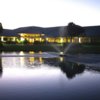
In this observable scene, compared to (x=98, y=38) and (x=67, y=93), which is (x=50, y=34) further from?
(x=67, y=93)

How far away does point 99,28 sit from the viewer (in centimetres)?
7131

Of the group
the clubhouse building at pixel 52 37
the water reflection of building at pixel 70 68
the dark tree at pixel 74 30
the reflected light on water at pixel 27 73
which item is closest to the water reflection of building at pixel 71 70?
the water reflection of building at pixel 70 68

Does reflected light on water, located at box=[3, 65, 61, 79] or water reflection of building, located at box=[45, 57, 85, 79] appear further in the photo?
water reflection of building, located at box=[45, 57, 85, 79]

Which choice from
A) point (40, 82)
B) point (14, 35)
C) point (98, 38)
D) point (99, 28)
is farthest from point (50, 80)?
point (14, 35)

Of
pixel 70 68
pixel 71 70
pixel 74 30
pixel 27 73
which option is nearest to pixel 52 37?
pixel 74 30

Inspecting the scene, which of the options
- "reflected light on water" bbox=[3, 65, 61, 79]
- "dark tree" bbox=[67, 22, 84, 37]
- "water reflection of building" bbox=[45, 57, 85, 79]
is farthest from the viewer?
"dark tree" bbox=[67, 22, 84, 37]

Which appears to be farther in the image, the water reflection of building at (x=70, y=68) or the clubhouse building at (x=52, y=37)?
the clubhouse building at (x=52, y=37)

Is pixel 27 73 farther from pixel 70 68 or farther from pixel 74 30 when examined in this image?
pixel 74 30

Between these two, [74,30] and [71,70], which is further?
[74,30]

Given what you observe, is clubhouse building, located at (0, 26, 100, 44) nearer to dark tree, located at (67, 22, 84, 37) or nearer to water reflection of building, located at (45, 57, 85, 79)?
dark tree, located at (67, 22, 84, 37)

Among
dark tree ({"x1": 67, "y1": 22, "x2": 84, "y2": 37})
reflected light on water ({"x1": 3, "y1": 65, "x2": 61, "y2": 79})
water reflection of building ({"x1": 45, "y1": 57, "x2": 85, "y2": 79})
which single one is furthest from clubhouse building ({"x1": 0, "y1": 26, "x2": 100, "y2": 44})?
reflected light on water ({"x1": 3, "y1": 65, "x2": 61, "y2": 79})

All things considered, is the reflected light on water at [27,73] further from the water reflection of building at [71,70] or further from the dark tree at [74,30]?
the dark tree at [74,30]

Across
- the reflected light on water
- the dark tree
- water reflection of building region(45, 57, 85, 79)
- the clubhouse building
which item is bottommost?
water reflection of building region(45, 57, 85, 79)

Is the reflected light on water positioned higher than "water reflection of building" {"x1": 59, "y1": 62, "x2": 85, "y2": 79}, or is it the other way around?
the reflected light on water
